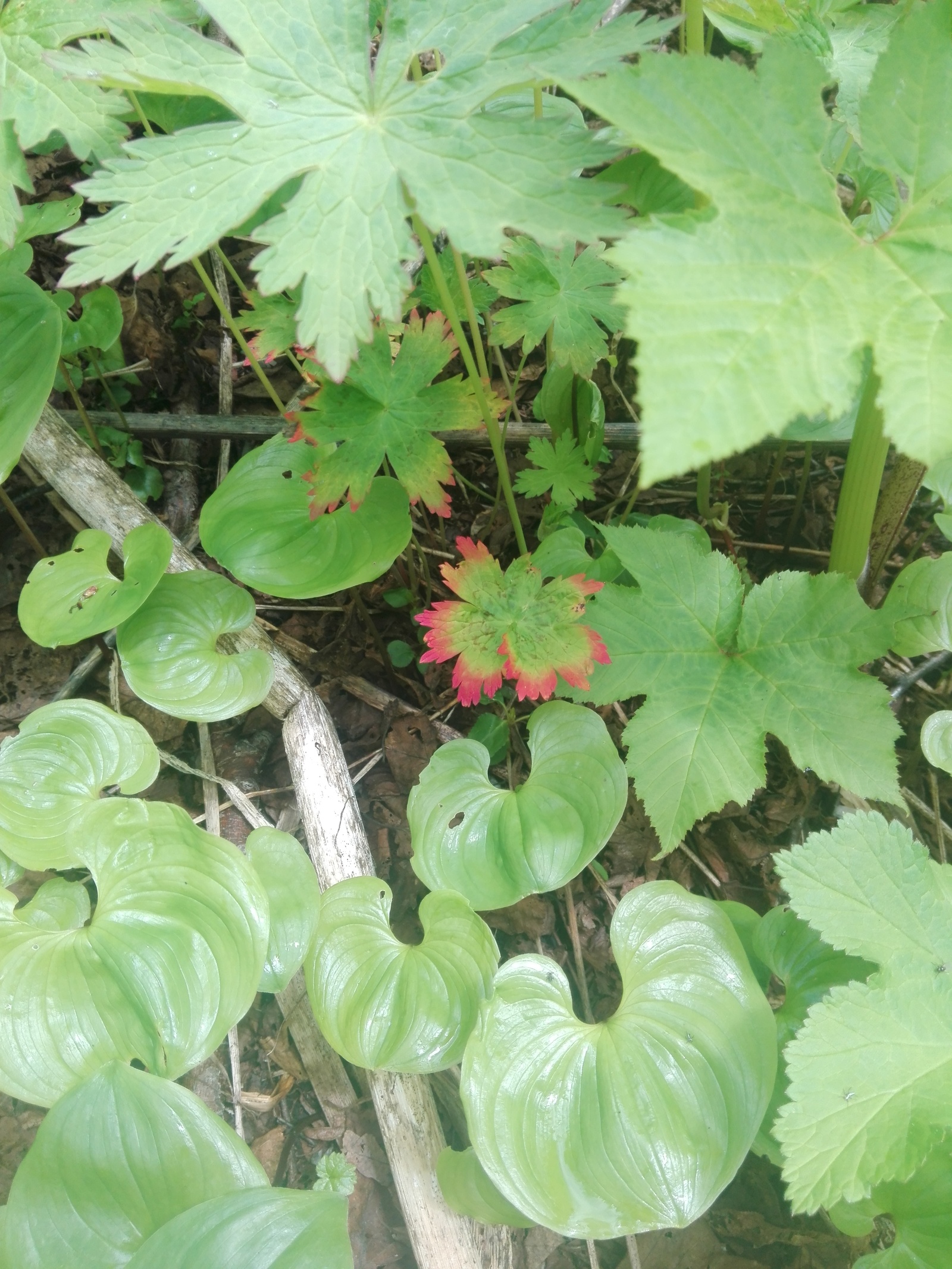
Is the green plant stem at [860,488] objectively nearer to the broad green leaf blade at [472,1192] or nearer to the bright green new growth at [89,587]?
the broad green leaf blade at [472,1192]

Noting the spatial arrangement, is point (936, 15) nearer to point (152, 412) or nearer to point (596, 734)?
point (596, 734)

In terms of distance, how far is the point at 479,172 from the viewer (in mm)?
901

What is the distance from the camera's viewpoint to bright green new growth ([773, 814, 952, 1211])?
943mm

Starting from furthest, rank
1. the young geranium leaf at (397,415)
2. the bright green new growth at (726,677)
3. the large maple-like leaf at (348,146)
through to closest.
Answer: the young geranium leaf at (397,415) → the bright green new growth at (726,677) → the large maple-like leaf at (348,146)

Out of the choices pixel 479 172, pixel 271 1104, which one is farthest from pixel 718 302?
pixel 271 1104

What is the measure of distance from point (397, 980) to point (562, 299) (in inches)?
46.1

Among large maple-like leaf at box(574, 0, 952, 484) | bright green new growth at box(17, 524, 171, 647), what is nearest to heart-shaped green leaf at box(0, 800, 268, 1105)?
bright green new growth at box(17, 524, 171, 647)

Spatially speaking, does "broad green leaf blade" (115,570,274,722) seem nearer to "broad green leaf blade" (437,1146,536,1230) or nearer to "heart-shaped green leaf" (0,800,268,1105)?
"heart-shaped green leaf" (0,800,268,1105)

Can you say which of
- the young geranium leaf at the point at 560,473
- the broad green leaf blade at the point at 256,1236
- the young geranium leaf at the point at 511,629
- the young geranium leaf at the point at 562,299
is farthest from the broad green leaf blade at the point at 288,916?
the young geranium leaf at the point at 562,299

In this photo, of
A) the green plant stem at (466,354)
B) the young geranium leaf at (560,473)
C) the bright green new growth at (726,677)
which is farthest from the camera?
the young geranium leaf at (560,473)

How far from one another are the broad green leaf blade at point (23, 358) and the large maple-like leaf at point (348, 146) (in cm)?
61

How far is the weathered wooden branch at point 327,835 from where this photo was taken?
1206mm

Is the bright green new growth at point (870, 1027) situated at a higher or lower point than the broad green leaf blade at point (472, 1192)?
higher

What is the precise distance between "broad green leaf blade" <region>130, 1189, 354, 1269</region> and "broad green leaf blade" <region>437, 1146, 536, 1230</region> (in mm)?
206
